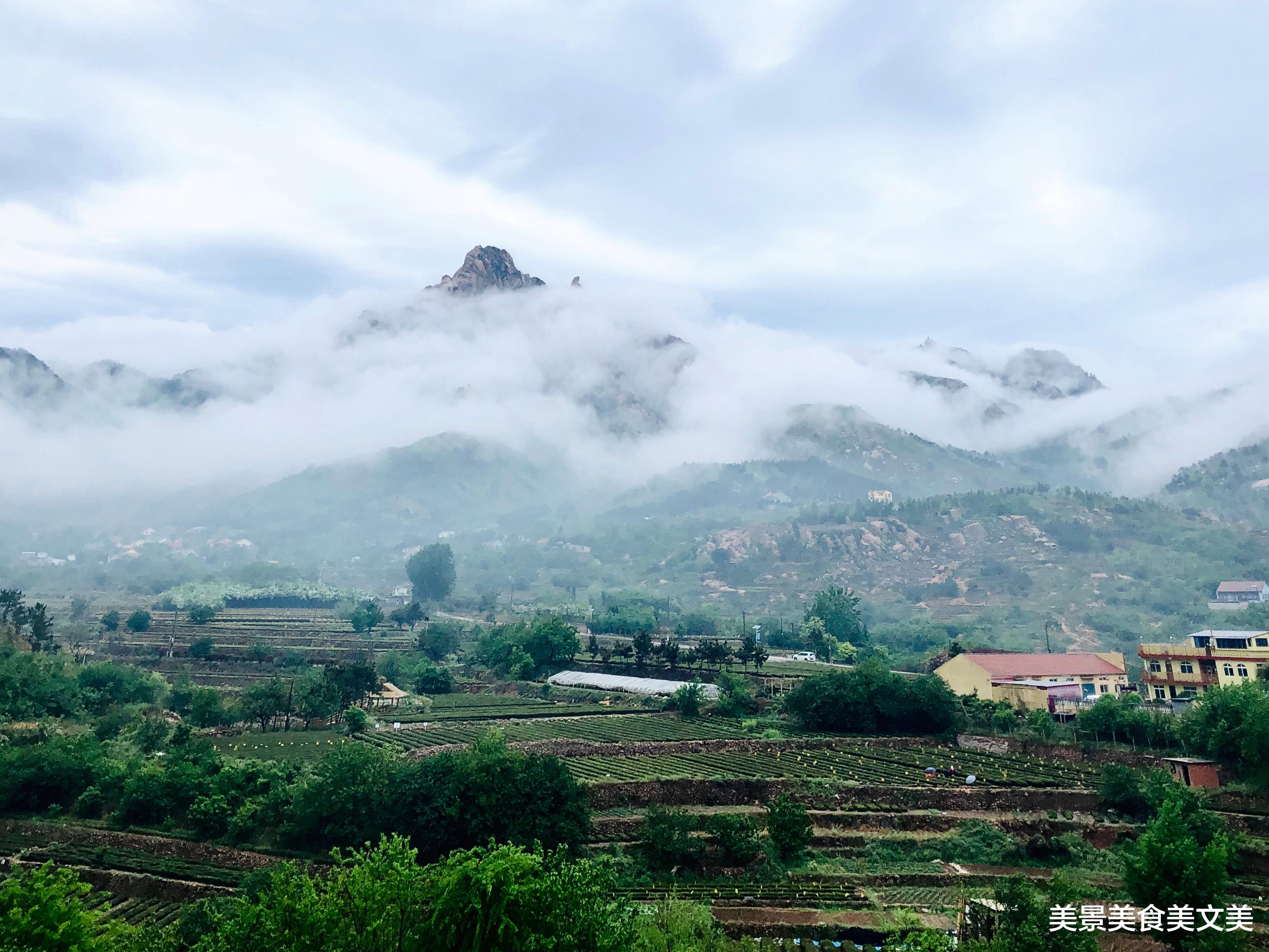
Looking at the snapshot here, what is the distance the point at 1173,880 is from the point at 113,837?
55717 mm

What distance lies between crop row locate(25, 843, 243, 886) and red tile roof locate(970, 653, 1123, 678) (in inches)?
2634

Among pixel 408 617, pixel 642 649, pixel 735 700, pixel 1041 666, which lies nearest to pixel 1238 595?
pixel 1041 666

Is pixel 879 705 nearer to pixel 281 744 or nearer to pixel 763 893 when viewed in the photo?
pixel 763 893

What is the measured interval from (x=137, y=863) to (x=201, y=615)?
9965 cm

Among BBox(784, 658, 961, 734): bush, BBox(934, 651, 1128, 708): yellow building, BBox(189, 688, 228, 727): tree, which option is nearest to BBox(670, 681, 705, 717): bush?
BBox(784, 658, 961, 734): bush

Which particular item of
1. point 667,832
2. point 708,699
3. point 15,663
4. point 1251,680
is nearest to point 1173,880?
point 667,832

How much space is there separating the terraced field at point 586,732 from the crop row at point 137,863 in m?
18.8

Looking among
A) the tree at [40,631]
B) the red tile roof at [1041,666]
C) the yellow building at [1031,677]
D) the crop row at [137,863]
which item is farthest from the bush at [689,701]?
the tree at [40,631]

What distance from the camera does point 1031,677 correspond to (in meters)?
79.8

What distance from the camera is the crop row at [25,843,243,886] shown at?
43.9m

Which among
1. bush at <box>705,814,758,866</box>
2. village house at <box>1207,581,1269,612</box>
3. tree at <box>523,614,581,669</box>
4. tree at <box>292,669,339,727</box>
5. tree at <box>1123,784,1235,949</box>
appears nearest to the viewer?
tree at <box>1123,784,1235,949</box>

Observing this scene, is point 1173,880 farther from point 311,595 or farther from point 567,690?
point 311,595

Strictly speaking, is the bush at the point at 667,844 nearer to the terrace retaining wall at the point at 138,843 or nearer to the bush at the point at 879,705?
the terrace retaining wall at the point at 138,843

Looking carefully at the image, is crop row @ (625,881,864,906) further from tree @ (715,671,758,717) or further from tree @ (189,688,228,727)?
tree @ (189,688,228,727)
